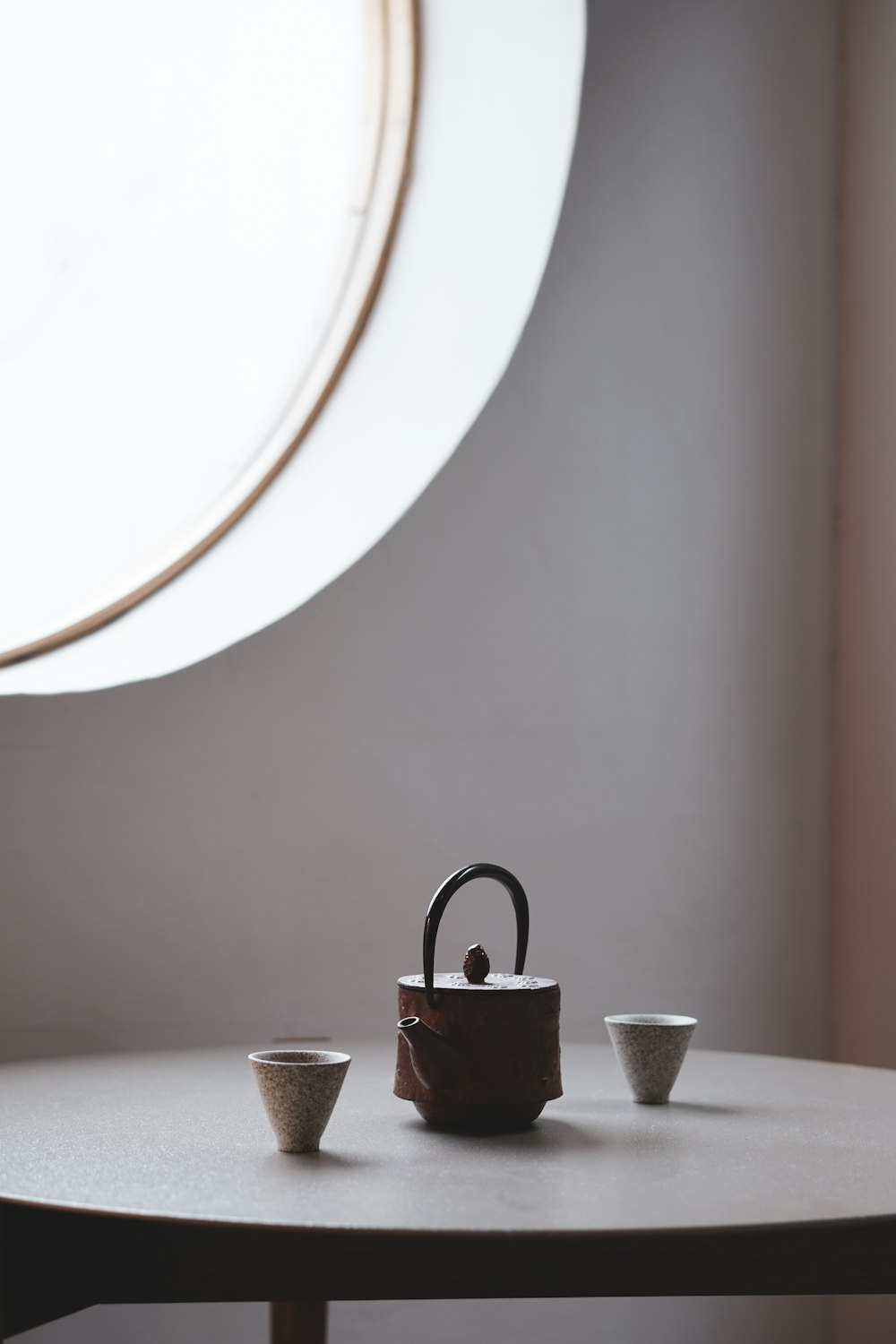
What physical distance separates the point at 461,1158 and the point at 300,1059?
12 centimetres

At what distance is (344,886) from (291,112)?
210 centimetres

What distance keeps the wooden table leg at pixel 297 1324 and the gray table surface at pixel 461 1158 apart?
238 mm

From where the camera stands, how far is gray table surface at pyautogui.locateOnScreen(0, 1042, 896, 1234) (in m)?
0.68

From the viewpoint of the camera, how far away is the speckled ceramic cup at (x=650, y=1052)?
99 cm

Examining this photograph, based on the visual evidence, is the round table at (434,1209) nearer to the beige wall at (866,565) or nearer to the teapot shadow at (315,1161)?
the teapot shadow at (315,1161)

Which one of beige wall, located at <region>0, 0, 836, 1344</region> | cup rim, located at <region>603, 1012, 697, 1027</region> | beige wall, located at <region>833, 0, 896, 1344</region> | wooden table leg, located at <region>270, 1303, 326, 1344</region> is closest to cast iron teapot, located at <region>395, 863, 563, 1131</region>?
cup rim, located at <region>603, 1012, 697, 1027</region>

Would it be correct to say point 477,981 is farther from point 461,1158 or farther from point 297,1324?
point 297,1324

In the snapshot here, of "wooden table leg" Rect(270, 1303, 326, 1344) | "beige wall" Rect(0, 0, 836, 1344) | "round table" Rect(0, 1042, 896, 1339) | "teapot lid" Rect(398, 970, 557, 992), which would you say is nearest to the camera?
"round table" Rect(0, 1042, 896, 1339)

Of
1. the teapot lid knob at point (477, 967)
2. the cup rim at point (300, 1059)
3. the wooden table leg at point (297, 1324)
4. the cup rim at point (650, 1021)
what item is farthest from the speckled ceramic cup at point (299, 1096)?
the wooden table leg at point (297, 1324)

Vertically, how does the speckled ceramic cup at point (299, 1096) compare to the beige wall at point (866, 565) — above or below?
below

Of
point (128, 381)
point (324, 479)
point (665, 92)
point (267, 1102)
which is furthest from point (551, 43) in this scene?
point (128, 381)

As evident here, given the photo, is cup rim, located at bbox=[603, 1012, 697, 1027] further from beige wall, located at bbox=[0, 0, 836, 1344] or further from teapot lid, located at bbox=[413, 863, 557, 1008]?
beige wall, located at bbox=[0, 0, 836, 1344]

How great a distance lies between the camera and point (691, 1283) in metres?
0.75

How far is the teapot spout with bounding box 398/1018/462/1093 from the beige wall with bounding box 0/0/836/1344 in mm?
666
